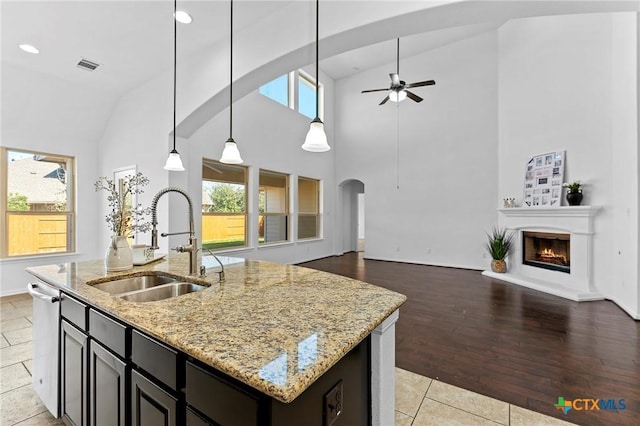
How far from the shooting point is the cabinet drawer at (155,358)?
3.28ft

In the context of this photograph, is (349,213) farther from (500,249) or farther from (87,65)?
(87,65)

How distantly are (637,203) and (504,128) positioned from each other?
9.82 feet

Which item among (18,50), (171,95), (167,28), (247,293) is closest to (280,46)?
(167,28)

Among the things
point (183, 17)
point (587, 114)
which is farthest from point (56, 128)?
point (587, 114)

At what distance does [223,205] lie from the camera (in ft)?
18.6

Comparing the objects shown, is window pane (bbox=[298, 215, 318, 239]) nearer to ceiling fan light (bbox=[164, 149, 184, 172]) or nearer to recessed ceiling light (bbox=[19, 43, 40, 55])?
ceiling fan light (bbox=[164, 149, 184, 172])

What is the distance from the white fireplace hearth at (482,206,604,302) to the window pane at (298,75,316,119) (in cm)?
529

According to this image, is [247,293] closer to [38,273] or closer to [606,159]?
Result: [38,273]

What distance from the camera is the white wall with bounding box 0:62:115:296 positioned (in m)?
4.36

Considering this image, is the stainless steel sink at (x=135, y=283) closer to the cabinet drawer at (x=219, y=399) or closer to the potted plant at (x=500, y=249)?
the cabinet drawer at (x=219, y=399)

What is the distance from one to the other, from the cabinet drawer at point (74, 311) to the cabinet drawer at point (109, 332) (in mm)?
82

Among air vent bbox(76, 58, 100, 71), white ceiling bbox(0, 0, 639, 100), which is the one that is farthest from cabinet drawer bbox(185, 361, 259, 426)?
air vent bbox(76, 58, 100, 71)

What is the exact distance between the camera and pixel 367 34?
2.66 m

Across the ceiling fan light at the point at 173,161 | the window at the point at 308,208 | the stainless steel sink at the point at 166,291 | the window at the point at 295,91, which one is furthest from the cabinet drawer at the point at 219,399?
the window at the point at 308,208
